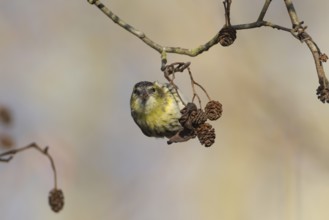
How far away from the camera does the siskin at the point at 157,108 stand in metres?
2.22

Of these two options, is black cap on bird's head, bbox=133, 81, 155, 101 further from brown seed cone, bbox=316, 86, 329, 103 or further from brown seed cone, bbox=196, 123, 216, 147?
brown seed cone, bbox=316, 86, 329, 103

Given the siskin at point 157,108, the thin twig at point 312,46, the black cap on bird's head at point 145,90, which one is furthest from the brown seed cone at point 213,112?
the black cap on bird's head at point 145,90

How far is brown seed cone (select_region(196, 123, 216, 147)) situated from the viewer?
144 cm

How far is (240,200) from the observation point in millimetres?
3848

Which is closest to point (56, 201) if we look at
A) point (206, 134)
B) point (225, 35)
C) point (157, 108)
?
point (206, 134)

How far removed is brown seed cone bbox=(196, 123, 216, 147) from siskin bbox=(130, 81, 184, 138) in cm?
72

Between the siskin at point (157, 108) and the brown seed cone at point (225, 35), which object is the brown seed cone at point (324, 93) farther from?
the siskin at point (157, 108)

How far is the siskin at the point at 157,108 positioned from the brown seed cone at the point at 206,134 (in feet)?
2.35

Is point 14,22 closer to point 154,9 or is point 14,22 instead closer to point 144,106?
point 154,9

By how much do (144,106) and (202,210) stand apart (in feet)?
5.71

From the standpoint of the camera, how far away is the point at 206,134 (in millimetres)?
1450

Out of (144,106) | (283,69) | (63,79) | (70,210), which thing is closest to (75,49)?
(63,79)

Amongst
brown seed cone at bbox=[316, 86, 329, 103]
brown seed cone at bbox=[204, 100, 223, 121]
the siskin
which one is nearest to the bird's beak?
the siskin

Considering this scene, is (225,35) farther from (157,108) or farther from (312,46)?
(157,108)
